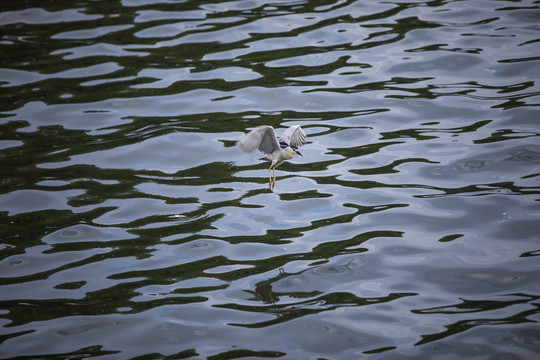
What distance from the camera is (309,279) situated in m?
7.10

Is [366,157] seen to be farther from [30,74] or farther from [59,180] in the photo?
[30,74]

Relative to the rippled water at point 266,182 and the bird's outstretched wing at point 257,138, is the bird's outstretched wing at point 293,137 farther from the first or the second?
the rippled water at point 266,182

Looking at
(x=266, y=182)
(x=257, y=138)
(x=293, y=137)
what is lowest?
(x=266, y=182)

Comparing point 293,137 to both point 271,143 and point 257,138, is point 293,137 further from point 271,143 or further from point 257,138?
point 257,138

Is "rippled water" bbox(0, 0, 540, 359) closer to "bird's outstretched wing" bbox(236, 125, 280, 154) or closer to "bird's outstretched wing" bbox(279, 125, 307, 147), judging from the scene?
"bird's outstretched wing" bbox(279, 125, 307, 147)

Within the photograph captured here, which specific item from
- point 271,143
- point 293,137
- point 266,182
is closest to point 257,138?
point 271,143

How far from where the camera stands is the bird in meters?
7.03

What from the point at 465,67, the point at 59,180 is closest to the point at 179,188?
the point at 59,180

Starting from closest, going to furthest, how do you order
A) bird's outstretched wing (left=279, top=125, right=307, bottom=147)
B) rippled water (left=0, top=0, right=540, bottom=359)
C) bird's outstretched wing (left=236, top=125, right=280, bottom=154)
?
rippled water (left=0, top=0, right=540, bottom=359) → bird's outstretched wing (left=236, top=125, right=280, bottom=154) → bird's outstretched wing (left=279, top=125, right=307, bottom=147)

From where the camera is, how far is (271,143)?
286 inches

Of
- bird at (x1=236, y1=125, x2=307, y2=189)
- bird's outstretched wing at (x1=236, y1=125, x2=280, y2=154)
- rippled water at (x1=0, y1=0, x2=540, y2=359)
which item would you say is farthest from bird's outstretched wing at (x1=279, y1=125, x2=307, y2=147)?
rippled water at (x1=0, y1=0, x2=540, y2=359)

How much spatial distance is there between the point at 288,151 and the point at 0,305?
3.60 metres

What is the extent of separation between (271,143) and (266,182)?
1774 millimetres

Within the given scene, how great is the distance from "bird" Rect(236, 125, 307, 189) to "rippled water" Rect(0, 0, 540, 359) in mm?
1053
